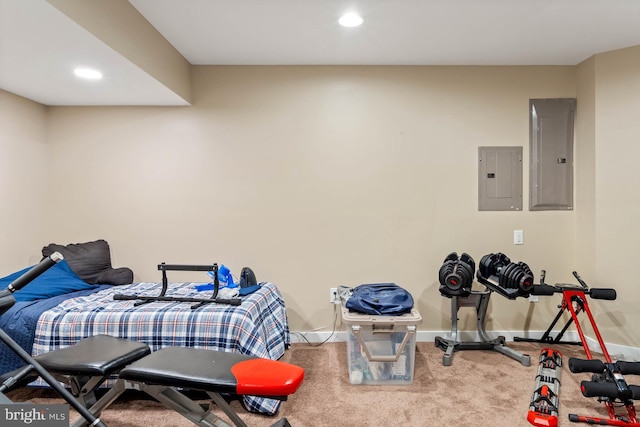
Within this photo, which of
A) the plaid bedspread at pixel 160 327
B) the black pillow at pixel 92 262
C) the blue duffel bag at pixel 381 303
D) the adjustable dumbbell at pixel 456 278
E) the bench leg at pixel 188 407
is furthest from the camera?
the black pillow at pixel 92 262

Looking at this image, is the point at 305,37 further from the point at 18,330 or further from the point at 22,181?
the point at 18,330

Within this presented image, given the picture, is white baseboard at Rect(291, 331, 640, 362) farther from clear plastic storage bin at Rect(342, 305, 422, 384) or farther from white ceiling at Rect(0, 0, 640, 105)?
white ceiling at Rect(0, 0, 640, 105)

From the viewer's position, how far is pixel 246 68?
340cm

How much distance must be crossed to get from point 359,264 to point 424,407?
1350 mm

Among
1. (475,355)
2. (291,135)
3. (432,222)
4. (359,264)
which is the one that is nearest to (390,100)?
(291,135)

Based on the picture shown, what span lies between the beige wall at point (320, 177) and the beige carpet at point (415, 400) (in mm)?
659

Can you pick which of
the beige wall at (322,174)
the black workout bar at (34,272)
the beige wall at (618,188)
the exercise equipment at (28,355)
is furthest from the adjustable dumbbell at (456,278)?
the black workout bar at (34,272)

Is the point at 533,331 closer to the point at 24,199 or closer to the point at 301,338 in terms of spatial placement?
the point at 301,338

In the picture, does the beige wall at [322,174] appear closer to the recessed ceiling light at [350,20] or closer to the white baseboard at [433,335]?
the white baseboard at [433,335]

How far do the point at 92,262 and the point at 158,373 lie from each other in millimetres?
1996

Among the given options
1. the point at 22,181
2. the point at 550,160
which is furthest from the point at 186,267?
the point at 550,160

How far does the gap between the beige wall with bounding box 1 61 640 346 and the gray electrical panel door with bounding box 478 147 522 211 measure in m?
0.07

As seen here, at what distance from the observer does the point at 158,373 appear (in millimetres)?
1667

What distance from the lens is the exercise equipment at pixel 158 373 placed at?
146 centimetres
